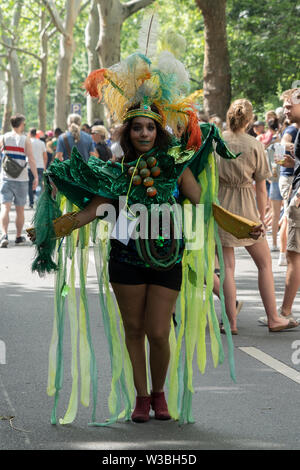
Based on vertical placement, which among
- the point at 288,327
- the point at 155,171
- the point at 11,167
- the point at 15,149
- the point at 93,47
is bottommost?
the point at 288,327

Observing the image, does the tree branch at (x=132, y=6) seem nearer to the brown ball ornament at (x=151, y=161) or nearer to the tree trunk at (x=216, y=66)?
the tree trunk at (x=216, y=66)

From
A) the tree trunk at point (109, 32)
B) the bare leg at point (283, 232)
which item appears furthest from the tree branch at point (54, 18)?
the bare leg at point (283, 232)

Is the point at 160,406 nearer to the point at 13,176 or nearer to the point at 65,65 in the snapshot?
the point at 13,176

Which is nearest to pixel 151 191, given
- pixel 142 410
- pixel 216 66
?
pixel 142 410

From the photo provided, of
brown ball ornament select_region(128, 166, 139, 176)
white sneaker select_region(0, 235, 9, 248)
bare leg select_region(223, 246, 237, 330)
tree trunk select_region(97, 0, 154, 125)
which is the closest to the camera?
brown ball ornament select_region(128, 166, 139, 176)

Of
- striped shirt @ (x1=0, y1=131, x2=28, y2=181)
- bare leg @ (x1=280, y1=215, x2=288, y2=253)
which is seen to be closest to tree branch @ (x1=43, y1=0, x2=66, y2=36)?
striped shirt @ (x1=0, y1=131, x2=28, y2=181)

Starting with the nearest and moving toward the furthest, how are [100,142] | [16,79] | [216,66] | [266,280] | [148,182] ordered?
[148,182], [266,280], [100,142], [216,66], [16,79]

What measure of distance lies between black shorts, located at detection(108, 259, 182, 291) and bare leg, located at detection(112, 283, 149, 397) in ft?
0.10

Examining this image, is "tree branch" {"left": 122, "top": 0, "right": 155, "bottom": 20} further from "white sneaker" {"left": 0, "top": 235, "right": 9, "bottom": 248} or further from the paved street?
the paved street

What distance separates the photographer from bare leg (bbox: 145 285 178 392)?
4.50 metres

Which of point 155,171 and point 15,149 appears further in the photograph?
point 15,149

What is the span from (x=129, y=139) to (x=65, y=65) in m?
29.7

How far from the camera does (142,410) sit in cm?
468

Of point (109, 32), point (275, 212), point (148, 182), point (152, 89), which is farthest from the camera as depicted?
point (109, 32)
